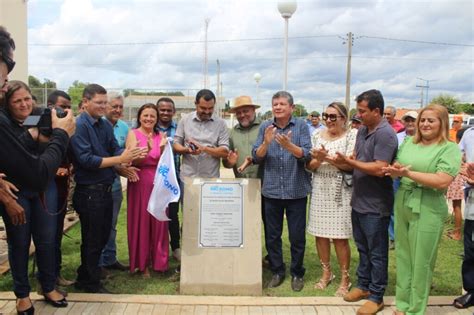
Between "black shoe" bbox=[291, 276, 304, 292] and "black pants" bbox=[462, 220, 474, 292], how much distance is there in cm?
155

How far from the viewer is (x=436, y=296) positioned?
434 centimetres

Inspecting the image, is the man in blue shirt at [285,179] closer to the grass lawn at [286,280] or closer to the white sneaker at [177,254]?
the grass lawn at [286,280]

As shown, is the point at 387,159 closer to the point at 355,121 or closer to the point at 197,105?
the point at 197,105

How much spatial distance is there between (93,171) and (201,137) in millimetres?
1200

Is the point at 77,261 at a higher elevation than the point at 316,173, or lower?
lower

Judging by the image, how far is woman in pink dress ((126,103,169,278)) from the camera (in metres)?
4.61

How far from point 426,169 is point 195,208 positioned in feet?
7.32

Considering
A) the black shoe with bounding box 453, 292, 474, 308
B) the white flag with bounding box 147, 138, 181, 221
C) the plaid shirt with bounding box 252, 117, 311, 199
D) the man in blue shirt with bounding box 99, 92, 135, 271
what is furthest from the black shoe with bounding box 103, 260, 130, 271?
the black shoe with bounding box 453, 292, 474, 308

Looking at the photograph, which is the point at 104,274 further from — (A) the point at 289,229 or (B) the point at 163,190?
(A) the point at 289,229

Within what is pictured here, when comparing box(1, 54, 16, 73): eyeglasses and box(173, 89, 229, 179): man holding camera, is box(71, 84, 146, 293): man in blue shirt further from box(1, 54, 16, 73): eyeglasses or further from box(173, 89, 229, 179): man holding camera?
box(1, 54, 16, 73): eyeglasses

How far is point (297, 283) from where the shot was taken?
4547 mm

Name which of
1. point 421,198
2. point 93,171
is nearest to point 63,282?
point 93,171

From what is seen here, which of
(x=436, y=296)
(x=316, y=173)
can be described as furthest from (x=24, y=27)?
(x=436, y=296)

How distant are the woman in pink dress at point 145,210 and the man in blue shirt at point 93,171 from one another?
0.39m
